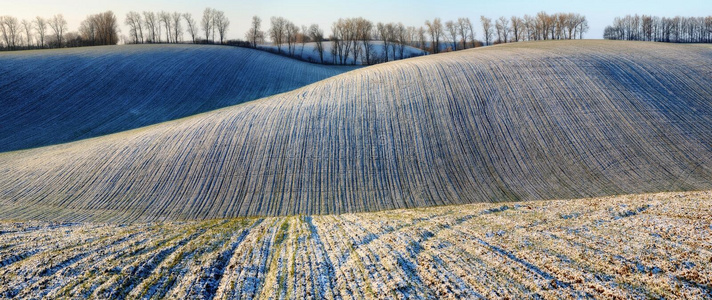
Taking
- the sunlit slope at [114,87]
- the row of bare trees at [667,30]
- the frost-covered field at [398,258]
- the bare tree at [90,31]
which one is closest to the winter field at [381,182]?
the frost-covered field at [398,258]

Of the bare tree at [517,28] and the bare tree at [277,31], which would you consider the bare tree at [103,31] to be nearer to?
the bare tree at [277,31]

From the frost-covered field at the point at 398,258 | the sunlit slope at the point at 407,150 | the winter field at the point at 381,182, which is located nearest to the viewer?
the frost-covered field at the point at 398,258

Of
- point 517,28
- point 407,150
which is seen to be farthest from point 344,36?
point 407,150

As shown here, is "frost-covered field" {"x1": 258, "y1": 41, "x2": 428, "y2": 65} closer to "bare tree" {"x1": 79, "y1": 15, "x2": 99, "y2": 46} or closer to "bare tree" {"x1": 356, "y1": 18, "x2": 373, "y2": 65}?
"bare tree" {"x1": 356, "y1": 18, "x2": 373, "y2": 65}

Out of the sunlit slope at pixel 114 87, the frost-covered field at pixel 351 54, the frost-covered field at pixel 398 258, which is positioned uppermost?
the frost-covered field at pixel 351 54

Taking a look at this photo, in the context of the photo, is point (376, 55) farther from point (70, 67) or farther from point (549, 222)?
point (549, 222)

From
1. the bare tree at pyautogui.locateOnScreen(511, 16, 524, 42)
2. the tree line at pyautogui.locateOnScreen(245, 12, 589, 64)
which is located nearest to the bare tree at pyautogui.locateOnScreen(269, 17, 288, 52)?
the tree line at pyautogui.locateOnScreen(245, 12, 589, 64)

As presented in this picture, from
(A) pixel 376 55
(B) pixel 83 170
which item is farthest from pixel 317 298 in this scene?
(A) pixel 376 55
